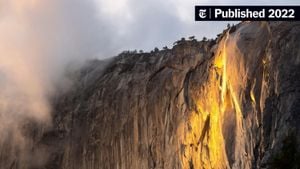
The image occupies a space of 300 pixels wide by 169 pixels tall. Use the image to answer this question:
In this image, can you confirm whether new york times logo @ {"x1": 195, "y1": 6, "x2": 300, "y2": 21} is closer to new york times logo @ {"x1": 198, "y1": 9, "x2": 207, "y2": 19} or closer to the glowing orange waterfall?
new york times logo @ {"x1": 198, "y1": 9, "x2": 207, "y2": 19}

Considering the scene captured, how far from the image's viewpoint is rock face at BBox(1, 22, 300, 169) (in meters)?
29.3

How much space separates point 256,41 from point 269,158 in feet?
24.2

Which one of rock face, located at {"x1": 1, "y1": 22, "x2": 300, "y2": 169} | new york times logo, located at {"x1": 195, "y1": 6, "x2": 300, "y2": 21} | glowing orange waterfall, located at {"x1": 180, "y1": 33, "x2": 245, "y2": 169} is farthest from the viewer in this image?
glowing orange waterfall, located at {"x1": 180, "y1": 33, "x2": 245, "y2": 169}

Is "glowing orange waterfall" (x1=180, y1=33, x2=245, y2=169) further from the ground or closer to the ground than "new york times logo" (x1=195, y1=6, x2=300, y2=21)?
closer to the ground

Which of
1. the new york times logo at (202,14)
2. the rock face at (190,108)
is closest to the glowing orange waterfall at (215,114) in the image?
the rock face at (190,108)

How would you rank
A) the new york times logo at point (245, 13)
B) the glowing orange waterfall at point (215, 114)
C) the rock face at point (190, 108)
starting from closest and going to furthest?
the rock face at point (190, 108)
the new york times logo at point (245, 13)
the glowing orange waterfall at point (215, 114)

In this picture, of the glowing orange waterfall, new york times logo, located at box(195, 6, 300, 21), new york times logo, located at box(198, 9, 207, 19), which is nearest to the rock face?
the glowing orange waterfall

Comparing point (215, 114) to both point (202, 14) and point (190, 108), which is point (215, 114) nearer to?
point (190, 108)

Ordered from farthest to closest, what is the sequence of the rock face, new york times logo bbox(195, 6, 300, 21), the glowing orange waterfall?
the glowing orange waterfall
new york times logo bbox(195, 6, 300, 21)
the rock face

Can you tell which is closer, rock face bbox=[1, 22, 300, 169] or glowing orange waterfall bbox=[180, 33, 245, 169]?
rock face bbox=[1, 22, 300, 169]

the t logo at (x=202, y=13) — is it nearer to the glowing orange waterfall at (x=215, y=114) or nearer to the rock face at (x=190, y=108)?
the rock face at (x=190, y=108)

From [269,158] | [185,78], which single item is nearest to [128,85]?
[185,78]

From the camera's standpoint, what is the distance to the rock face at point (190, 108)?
29.3 meters

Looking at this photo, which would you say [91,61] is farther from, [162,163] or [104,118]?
[162,163]
